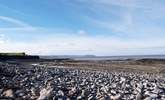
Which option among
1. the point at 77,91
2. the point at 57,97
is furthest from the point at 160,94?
the point at 57,97

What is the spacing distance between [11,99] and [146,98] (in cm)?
457

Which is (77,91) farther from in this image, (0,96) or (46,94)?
(0,96)

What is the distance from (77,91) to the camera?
14.3 metres

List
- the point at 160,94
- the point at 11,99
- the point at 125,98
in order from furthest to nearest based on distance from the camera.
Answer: the point at 160,94 → the point at 125,98 → the point at 11,99

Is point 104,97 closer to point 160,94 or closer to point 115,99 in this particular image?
point 115,99

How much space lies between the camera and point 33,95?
12.9 meters

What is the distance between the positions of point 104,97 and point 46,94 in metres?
2.03

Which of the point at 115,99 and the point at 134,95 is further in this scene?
the point at 134,95

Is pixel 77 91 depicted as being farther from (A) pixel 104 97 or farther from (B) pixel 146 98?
(B) pixel 146 98

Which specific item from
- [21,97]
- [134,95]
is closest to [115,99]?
[134,95]

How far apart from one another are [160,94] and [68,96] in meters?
3.61

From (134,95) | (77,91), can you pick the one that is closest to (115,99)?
(134,95)

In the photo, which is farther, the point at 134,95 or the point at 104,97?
the point at 134,95

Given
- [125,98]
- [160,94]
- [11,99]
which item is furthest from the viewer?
[160,94]
